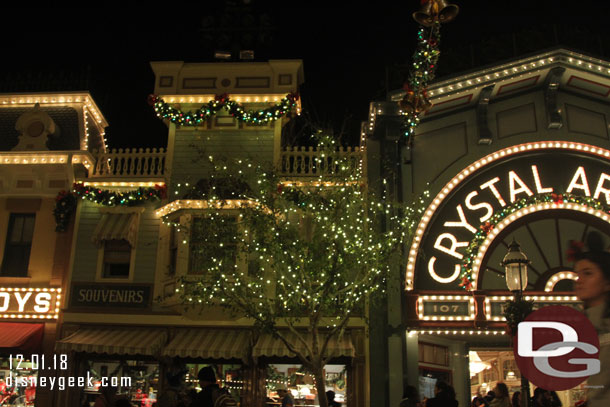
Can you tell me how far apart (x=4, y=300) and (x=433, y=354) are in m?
12.9

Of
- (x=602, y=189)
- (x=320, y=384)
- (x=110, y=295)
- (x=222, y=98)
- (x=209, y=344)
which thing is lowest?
(x=320, y=384)

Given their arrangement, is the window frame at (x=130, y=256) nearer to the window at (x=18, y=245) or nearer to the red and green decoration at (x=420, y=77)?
the window at (x=18, y=245)

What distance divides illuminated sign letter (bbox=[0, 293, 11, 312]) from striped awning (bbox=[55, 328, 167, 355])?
2.45 metres

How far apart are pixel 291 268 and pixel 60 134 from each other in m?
10.1

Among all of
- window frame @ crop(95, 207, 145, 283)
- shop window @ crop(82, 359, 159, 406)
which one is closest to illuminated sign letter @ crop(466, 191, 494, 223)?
window frame @ crop(95, 207, 145, 283)

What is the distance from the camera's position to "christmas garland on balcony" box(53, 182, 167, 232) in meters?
19.2

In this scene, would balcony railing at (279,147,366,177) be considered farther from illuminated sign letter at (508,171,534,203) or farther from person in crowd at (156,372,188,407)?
person in crowd at (156,372,188,407)

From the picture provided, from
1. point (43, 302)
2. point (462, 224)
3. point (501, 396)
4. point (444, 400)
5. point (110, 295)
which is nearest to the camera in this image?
point (444, 400)

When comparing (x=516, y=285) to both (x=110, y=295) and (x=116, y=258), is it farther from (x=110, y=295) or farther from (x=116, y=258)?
(x=116, y=258)

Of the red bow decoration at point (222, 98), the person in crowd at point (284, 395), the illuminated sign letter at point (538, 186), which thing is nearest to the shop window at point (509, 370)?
the illuminated sign letter at point (538, 186)

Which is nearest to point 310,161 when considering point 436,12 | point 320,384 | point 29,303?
point 320,384

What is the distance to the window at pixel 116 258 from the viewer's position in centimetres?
1927

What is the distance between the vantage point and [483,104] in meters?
18.5

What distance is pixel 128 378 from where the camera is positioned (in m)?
18.5
